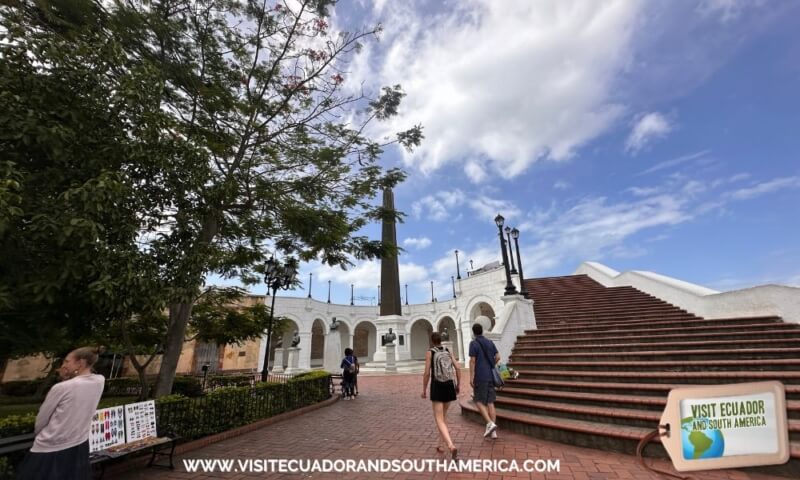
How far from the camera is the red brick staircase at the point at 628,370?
15.3 ft

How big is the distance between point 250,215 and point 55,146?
448cm

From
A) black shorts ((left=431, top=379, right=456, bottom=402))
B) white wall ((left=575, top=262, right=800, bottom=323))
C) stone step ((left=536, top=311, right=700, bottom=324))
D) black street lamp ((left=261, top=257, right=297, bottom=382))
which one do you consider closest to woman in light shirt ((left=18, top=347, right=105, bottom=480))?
black shorts ((left=431, top=379, right=456, bottom=402))

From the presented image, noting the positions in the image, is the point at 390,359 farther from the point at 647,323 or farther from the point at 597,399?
the point at 597,399

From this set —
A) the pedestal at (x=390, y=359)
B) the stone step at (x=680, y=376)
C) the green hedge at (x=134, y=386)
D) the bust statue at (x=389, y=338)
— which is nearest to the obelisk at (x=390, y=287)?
the bust statue at (x=389, y=338)

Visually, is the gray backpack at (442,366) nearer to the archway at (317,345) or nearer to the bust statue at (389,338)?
the bust statue at (389,338)

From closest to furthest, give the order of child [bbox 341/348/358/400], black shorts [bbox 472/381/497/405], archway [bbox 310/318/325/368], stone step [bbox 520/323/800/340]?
black shorts [bbox 472/381/497/405], stone step [bbox 520/323/800/340], child [bbox 341/348/358/400], archway [bbox 310/318/325/368]

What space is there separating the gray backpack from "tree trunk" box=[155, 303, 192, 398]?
510 centimetres

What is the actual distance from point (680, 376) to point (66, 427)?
794 centimetres

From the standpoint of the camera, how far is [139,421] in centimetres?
433

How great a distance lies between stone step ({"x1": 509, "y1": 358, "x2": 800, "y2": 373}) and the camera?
5273mm

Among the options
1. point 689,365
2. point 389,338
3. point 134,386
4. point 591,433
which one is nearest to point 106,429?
point 591,433

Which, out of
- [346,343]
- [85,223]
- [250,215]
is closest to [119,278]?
[85,223]

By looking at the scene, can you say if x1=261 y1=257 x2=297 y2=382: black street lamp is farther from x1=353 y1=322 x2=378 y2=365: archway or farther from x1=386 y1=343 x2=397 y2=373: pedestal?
x1=353 y1=322 x2=378 y2=365: archway

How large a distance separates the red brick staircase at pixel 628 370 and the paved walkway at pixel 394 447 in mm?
255
